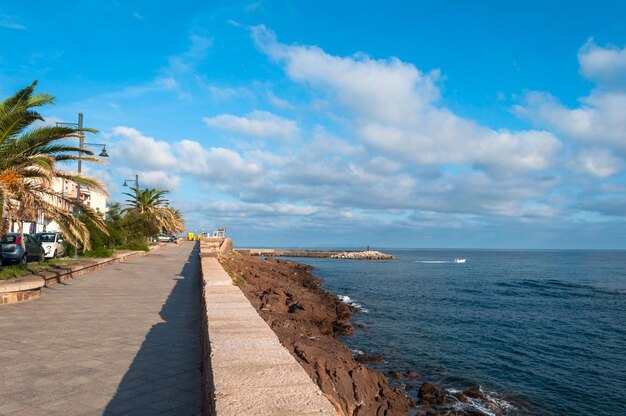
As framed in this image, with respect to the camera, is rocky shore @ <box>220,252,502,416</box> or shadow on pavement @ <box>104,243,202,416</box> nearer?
shadow on pavement @ <box>104,243,202,416</box>

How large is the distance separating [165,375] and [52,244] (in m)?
21.3

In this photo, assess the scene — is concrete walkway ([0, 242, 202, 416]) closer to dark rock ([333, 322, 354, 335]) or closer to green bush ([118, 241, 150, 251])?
dark rock ([333, 322, 354, 335])

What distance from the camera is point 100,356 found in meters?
6.09

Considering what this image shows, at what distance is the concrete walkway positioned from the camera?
4.51 metres

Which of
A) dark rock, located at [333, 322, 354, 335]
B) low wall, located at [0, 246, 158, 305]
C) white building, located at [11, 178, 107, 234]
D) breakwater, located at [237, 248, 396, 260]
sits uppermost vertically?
white building, located at [11, 178, 107, 234]

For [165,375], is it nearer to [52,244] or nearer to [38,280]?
[38,280]

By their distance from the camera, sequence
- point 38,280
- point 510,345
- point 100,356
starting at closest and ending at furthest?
point 100,356
point 38,280
point 510,345

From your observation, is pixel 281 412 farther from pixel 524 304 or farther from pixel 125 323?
pixel 524 304

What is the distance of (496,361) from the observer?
15.7m

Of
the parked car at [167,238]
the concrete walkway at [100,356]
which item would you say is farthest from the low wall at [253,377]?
the parked car at [167,238]

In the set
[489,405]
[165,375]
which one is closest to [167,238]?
[489,405]

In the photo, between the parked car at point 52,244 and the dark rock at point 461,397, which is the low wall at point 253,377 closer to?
the dark rock at point 461,397

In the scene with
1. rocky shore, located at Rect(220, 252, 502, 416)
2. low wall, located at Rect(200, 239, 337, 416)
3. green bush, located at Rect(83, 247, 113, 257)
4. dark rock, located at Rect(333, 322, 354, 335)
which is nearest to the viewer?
low wall, located at Rect(200, 239, 337, 416)

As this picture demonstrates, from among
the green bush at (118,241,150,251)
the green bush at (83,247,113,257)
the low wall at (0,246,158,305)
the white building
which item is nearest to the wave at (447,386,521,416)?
the low wall at (0,246,158,305)
